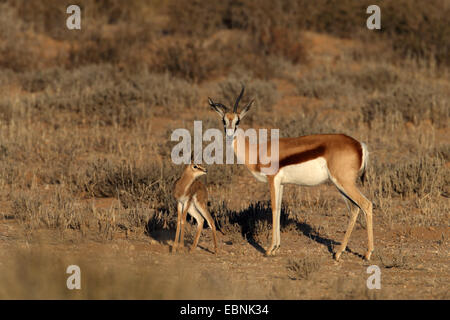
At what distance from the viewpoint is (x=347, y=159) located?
6504mm

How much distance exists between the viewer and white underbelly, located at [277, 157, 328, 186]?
6520mm

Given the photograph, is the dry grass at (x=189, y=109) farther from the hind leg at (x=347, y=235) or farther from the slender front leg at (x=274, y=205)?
the slender front leg at (x=274, y=205)

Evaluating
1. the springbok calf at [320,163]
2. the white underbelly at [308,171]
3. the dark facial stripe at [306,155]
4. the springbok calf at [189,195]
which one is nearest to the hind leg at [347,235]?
the springbok calf at [320,163]

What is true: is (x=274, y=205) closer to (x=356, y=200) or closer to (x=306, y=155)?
(x=306, y=155)

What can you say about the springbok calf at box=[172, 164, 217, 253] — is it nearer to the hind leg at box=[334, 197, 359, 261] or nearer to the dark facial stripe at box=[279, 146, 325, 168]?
the dark facial stripe at box=[279, 146, 325, 168]

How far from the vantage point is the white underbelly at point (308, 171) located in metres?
6.52

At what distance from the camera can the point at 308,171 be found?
6531mm

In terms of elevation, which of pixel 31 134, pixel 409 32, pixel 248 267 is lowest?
pixel 248 267

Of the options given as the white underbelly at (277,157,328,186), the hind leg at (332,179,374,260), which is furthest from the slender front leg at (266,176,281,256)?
the hind leg at (332,179,374,260)

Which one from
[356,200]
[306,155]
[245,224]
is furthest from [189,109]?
[356,200]

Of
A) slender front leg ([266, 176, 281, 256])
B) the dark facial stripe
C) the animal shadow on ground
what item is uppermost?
the dark facial stripe
